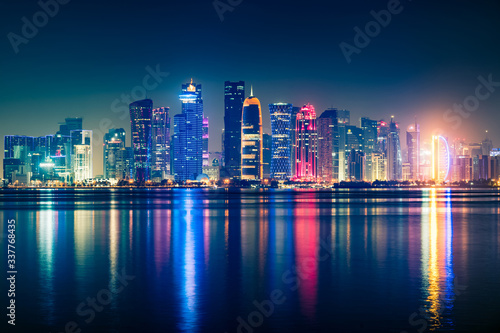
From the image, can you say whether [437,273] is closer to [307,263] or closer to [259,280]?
[307,263]

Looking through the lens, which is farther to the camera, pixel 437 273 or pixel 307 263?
pixel 307 263

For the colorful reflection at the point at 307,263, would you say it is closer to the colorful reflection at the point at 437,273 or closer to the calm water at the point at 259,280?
the calm water at the point at 259,280

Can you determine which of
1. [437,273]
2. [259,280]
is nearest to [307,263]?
[259,280]

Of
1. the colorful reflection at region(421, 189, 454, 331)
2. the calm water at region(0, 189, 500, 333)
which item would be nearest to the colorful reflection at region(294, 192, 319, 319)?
the calm water at region(0, 189, 500, 333)

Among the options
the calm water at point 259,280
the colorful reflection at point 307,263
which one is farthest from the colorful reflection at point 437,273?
the colorful reflection at point 307,263

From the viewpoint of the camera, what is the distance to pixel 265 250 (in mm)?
44500

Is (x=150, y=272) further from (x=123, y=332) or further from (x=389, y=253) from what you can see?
(x=389, y=253)

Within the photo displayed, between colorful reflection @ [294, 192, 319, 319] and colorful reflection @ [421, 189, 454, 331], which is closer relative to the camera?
colorful reflection @ [421, 189, 454, 331]

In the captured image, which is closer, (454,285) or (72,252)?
(454,285)

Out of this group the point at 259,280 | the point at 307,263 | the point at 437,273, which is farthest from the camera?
the point at 307,263

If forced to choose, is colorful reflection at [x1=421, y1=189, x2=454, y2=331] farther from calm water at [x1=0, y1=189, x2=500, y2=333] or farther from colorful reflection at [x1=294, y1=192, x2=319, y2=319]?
colorful reflection at [x1=294, y1=192, x2=319, y2=319]

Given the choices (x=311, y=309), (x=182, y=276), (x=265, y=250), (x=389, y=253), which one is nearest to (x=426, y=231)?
(x=389, y=253)

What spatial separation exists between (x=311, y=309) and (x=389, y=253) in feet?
64.7

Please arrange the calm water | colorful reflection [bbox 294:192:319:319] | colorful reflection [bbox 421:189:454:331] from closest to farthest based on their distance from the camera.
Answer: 1. the calm water
2. colorful reflection [bbox 421:189:454:331]
3. colorful reflection [bbox 294:192:319:319]
